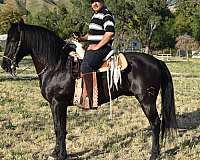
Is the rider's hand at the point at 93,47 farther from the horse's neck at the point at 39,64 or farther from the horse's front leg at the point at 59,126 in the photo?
the horse's front leg at the point at 59,126

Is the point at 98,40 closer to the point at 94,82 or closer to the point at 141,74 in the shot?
the point at 94,82

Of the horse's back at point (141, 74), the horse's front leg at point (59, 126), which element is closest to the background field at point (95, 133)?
the horse's front leg at point (59, 126)

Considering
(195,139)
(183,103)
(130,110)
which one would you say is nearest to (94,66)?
(195,139)

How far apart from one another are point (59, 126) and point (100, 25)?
200 cm

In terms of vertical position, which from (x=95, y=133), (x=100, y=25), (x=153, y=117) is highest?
(x=100, y=25)

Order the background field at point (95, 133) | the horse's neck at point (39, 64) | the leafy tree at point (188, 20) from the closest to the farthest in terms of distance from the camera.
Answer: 1. the horse's neck at point (39, 64)
2. the background field at point (95, 133)
3. the leafy tree at point (188, 20)

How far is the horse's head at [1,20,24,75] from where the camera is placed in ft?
22.5

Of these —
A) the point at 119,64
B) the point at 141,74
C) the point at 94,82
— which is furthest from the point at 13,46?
the point at 141,74

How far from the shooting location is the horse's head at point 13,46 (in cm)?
684

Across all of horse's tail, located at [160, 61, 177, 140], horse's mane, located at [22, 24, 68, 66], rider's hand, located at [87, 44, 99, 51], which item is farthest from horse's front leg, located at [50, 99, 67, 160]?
horse's tail, located at [160, 61, 177, 140]

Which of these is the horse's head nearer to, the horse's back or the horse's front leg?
the horse's front leg

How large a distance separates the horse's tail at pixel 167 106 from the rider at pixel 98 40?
1.25 meters

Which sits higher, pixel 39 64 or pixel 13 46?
pixel 13 46

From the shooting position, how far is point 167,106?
24.3 ft
